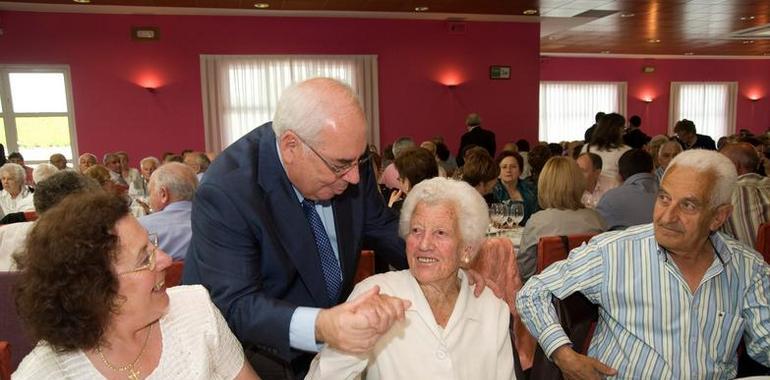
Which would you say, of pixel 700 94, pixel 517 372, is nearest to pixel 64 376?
pixel 517 372

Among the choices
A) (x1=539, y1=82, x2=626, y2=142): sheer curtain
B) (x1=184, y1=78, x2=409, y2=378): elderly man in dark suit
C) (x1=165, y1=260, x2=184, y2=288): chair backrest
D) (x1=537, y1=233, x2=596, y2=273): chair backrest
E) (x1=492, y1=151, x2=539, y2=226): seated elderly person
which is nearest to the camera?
(x1=184, y1=78, x2=409, y2=378): elderly man in dark suit

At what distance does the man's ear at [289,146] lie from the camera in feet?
5.43

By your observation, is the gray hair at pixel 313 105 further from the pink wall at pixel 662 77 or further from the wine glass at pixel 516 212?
the pink wall at pixel 662 77

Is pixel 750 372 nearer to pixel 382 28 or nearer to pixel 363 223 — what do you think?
pixel 363 223

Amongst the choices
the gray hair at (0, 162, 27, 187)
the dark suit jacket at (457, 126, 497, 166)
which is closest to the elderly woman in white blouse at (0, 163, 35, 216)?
the gray hair at (0, 162, 27, 187)

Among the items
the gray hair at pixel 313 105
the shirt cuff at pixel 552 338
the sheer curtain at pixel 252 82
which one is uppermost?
the sheer curtain at pixel 252 82

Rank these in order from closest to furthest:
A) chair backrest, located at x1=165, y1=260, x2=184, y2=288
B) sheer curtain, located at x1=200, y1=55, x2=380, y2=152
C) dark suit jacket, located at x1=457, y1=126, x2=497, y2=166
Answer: chair backrest, located at x1=165, y1=260, x2=184, y2=288 < dark suit jacket, located at x1=457, y1=126, x2=497, y2=166 < sheer curtain, located at x1=200, y1=55, x2=380, y2=152

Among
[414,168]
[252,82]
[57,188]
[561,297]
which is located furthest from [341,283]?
[252,82]

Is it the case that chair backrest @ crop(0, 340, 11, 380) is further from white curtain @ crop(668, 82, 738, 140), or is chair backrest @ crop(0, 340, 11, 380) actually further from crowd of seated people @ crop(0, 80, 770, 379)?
white curtain @ crop(668, 82, 738, 140)

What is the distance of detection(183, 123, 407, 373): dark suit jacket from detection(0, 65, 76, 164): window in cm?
855

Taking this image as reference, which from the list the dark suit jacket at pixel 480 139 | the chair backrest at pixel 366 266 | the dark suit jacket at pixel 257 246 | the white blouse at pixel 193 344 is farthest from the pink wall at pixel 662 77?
the white blouse at pixel 193 344

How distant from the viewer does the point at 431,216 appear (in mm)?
1923

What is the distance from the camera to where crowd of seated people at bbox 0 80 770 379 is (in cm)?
138

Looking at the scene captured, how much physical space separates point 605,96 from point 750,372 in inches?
659
